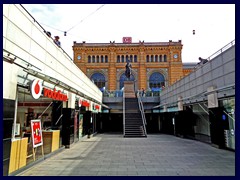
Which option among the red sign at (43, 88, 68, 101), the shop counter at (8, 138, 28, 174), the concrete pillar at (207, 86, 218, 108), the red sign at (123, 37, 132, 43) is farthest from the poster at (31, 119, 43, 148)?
the red sign at (123, 37, 132, 43)

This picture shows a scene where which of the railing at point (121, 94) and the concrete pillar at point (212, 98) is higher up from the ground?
the railing at point (121, 94)

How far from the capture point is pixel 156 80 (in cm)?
3759

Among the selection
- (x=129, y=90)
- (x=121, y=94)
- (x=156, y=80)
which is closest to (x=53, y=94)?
(x=121, y=94)

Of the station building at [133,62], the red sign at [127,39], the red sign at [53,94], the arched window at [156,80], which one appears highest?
the red sign at [127,39]

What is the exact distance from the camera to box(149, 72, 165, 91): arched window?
121ft

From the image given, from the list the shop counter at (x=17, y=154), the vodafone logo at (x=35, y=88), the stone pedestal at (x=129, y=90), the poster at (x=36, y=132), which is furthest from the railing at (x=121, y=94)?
the shop counter at (x=17, y=154)

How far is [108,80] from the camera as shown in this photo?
37.4m

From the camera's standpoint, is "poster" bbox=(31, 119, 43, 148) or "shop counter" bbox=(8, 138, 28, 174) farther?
"poster" bbox=(31, 119, 43, 148)

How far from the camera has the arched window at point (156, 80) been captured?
36875mm

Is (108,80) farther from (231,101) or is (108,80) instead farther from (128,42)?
(231,101)

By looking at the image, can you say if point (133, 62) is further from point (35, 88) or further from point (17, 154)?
point (17, 154)

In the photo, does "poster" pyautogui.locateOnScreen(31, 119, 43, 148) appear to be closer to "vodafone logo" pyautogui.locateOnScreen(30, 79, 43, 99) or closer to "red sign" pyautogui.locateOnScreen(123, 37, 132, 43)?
"vodafone logo" pyautogui.locateOnScreen(30, 79, 43, 99)

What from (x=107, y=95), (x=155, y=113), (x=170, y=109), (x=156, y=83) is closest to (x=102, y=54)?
(x=156, y=83)

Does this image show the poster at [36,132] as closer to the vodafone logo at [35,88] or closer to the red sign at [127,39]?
the vodafone logo at [35,88]
